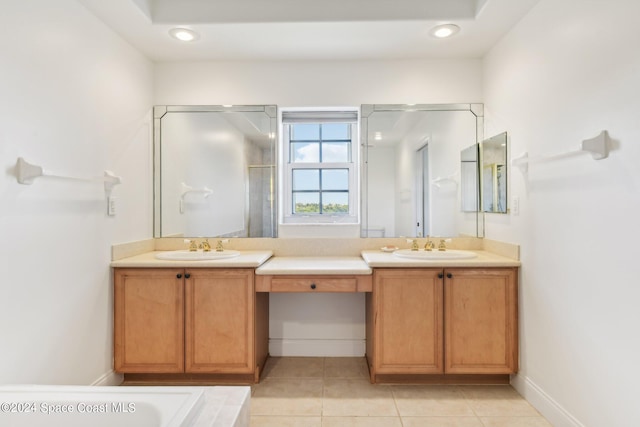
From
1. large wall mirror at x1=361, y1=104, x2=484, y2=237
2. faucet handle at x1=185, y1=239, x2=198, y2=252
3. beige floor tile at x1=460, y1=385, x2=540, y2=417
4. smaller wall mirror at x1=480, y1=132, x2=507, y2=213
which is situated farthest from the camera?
large wall mirror at x1=361, y1=104, x2=484, y2=237

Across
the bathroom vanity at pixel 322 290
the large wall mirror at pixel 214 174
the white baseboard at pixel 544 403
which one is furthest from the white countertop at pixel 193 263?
the white baseboard at pixel 544 403

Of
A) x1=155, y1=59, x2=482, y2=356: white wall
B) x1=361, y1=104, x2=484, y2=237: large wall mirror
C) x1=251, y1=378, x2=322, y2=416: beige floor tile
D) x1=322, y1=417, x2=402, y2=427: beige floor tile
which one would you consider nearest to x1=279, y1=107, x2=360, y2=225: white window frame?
x1=361, y1=104, x2=484, y2=237: large wall mirror

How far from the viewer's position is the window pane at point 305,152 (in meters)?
2.89

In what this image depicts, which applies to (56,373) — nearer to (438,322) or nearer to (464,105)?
(438,322)

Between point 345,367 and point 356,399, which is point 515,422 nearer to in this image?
point 356,399

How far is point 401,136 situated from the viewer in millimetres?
2750

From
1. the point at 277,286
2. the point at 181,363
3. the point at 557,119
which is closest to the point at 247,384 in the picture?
the point at 181,363

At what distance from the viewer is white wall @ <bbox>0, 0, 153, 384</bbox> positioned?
1532mm

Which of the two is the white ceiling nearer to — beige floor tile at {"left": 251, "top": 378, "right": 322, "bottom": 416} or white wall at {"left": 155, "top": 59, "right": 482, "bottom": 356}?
white wall at {"left": 155, "top": 59, "right": 482, "bottom": 356}

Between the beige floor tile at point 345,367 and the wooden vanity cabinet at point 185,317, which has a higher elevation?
the wooden vanity cabinet at point 185,317

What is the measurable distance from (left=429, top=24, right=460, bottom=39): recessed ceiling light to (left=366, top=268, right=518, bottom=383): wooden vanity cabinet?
1.48 m

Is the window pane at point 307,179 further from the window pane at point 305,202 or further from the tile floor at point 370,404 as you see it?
the tile floor at point 370,404

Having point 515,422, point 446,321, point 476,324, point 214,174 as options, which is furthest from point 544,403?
point 214,174

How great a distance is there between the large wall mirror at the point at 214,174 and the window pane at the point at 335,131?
0.40 m
